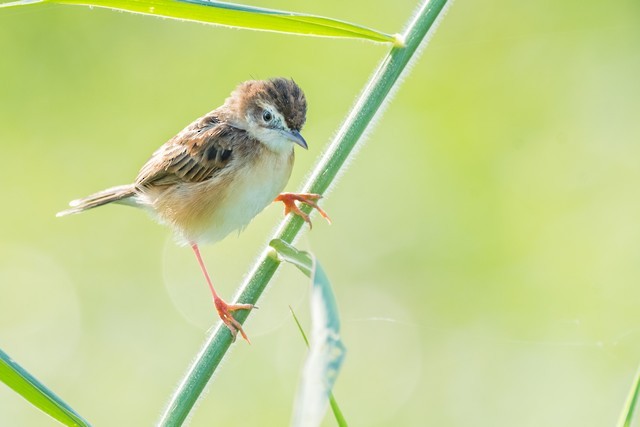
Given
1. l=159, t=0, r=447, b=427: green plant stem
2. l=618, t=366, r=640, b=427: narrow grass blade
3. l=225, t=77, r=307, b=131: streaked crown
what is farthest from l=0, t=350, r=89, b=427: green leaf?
l=225, t=77, r=307, b=131: streaked crown

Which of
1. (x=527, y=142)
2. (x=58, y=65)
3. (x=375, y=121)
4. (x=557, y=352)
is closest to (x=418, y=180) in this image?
(x=527, y=142)

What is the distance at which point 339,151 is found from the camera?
2.13m

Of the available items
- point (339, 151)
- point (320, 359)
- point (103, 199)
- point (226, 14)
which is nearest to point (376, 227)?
point (103, 199)

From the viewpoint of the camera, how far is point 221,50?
8.47 m

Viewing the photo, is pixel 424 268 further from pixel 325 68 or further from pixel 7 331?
pixel 7 331

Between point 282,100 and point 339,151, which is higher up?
point 339,151

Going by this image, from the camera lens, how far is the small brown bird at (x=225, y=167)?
3801 mm

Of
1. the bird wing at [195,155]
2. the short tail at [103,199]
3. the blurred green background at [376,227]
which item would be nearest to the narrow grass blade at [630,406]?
the bird wing at [195,155]

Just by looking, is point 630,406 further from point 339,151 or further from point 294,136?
point 294,136

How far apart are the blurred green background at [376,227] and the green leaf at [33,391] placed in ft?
12.7

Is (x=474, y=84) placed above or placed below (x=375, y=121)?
below

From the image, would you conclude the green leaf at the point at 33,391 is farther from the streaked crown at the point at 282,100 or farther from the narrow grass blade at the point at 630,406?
the streaked crown at the point at 282,100

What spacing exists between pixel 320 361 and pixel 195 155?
109 inches

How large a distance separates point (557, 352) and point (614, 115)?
8.45 feet
